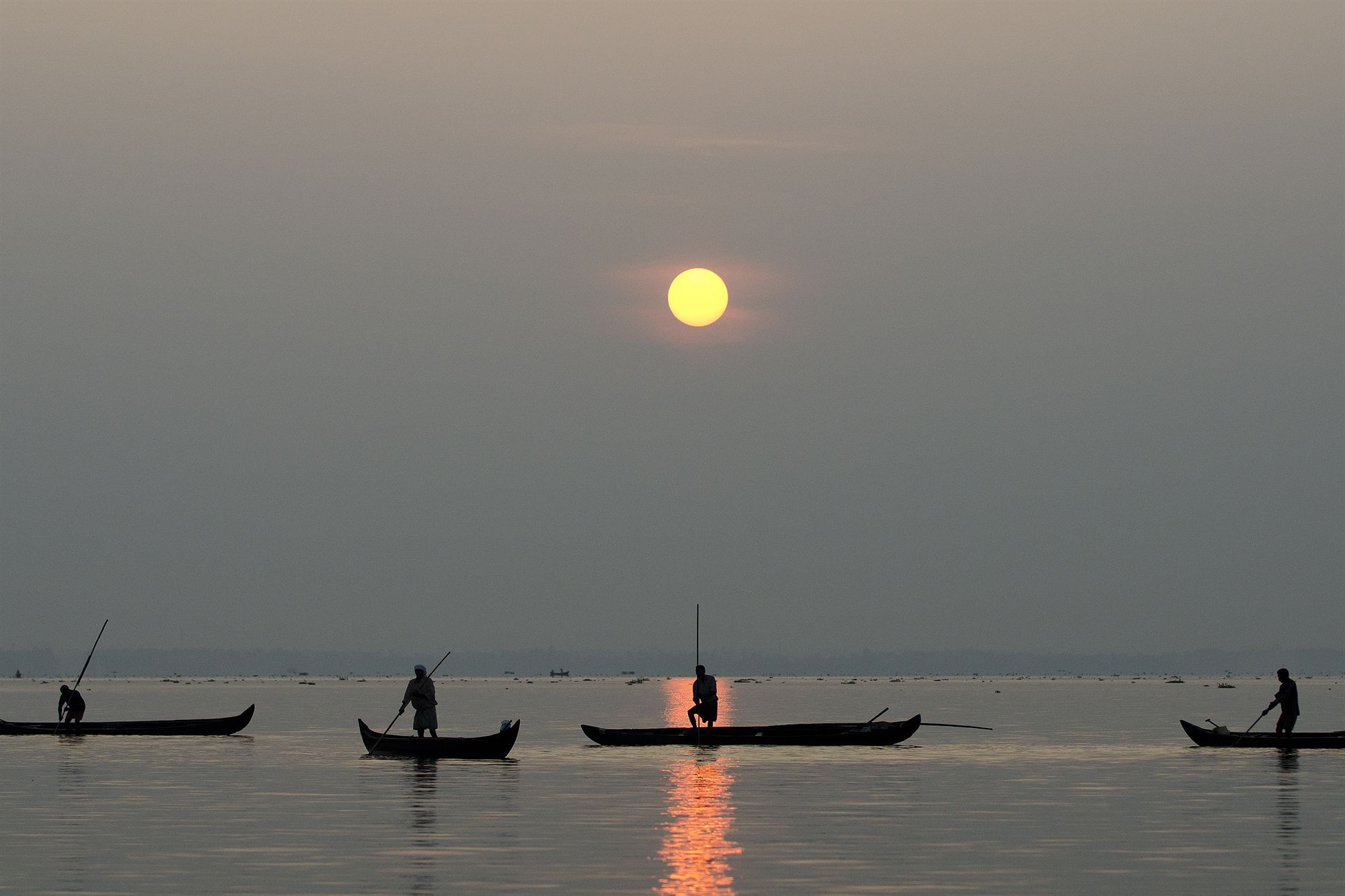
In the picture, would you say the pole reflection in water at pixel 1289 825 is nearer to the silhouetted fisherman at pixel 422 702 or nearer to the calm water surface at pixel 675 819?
the calm water surface at pixel 675 819

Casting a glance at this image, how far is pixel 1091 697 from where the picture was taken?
502ft

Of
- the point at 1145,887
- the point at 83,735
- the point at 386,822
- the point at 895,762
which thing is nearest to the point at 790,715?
the point at 83,735

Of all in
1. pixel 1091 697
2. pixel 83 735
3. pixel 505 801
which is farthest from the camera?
pixel 1091 697

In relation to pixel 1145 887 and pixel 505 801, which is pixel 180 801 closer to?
pixel 505 801

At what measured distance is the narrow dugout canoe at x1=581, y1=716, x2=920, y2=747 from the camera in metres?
48.9

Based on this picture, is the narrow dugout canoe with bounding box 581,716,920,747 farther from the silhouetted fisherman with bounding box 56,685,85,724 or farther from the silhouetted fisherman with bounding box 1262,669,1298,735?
the silhouetted fisherman with bounding box 56,685,85,724

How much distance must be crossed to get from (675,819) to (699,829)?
1581 mm

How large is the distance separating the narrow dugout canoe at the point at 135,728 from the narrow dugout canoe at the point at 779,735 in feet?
40.4

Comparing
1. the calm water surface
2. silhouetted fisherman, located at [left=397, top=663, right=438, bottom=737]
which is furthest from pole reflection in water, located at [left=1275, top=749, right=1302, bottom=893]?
silhouetted fisherman, located at [left=397, top=663, right=438, bottom=737]

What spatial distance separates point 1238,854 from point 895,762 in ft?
68.4

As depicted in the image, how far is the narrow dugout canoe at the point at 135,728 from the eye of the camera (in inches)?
2151

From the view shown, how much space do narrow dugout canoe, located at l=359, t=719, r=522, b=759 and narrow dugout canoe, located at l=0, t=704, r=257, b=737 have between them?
42.8 ft

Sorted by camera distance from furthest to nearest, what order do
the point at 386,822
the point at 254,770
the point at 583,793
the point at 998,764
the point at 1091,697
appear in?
the point at 1091,697, the point at 998,764, the point at 254,770, the point at 583,793, the point at 386,822

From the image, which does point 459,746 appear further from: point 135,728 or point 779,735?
point 135,728
